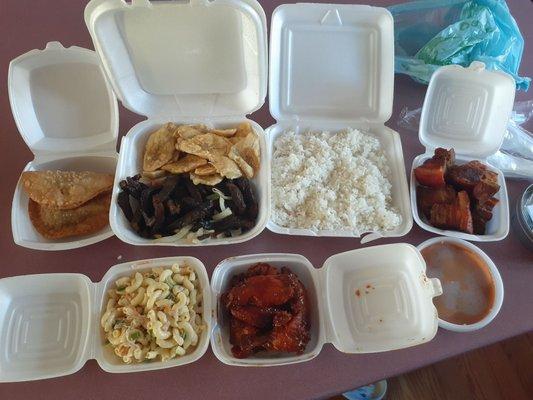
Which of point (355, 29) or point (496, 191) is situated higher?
point (355, 29)

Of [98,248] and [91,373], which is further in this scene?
[98,248]

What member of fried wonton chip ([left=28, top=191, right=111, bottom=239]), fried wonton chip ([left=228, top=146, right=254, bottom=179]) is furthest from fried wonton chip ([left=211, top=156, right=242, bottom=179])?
fried wonton chip ([left=28, top=191, right=111, bottom=239])

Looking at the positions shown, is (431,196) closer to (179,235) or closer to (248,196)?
(248,196)

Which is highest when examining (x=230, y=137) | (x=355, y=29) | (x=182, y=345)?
(x=355, y=29)

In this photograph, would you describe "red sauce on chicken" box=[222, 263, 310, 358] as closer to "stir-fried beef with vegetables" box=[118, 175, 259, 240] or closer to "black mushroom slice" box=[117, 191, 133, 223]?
"stir-fried beef with vegetables" box=[118, 175, 259, 240]

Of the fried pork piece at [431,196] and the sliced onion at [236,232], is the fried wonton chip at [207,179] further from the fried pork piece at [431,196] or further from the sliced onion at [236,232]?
the fried pork piece at [431,196]

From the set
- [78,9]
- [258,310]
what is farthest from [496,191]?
[78,9]

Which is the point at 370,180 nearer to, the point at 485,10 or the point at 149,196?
the point at 149,196
